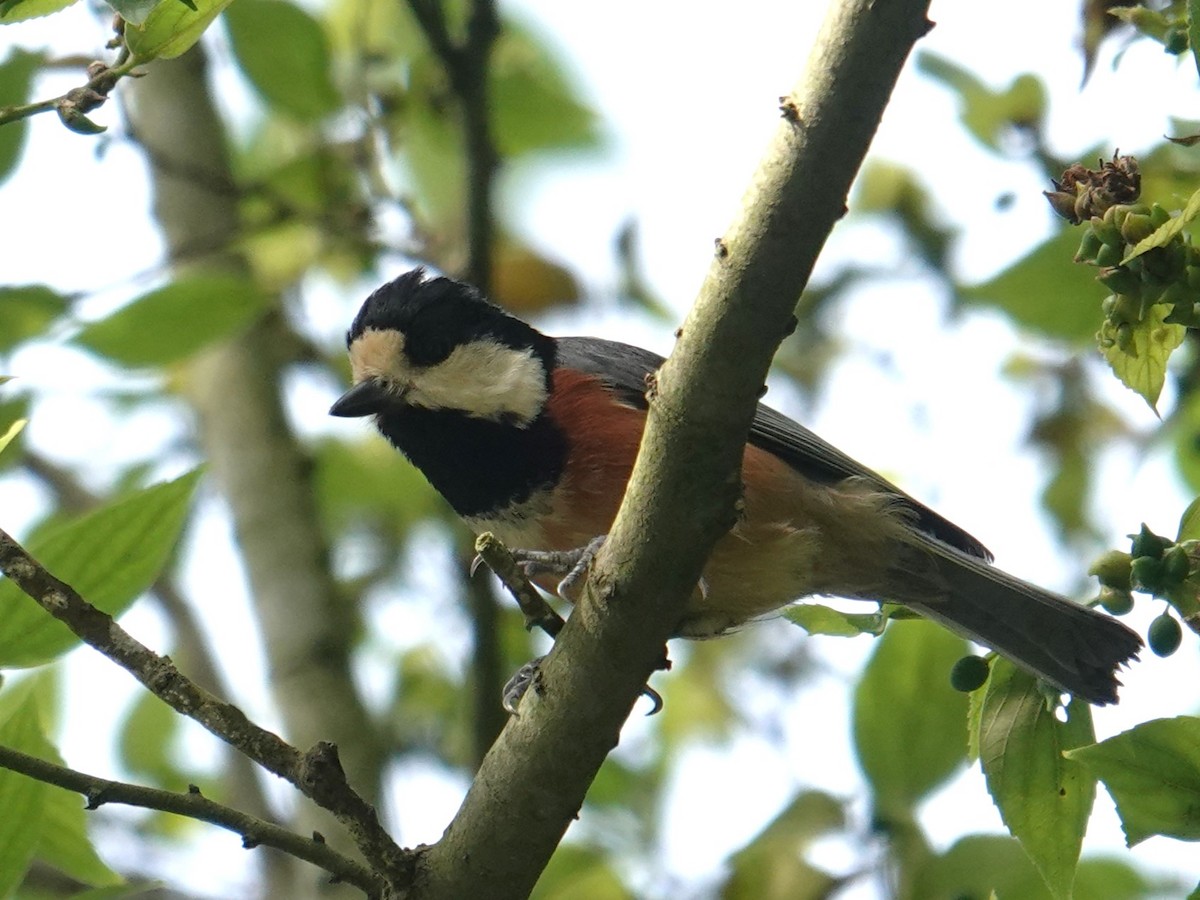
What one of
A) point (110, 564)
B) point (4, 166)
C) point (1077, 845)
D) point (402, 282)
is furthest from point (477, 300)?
point (1077, 845)

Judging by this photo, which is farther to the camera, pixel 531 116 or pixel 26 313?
pixel 531 116

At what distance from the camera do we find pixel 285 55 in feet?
12.9

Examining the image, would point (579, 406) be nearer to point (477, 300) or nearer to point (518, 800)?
point (477, 300)

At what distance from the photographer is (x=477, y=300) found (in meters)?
3.78

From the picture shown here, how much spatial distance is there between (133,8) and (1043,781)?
168cm

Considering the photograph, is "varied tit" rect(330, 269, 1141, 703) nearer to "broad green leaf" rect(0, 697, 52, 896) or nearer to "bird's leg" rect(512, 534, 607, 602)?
"bird's leg" rect(512, 534, 607, 602)

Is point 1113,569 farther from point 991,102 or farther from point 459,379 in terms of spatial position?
point 459,379

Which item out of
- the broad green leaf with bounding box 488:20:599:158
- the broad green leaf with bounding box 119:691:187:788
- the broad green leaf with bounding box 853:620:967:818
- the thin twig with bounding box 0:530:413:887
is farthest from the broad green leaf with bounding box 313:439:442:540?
the thin twig with bounding box 0:530:413:887

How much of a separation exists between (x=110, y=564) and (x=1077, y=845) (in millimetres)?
1559

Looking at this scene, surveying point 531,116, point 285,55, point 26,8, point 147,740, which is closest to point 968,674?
point 26,8

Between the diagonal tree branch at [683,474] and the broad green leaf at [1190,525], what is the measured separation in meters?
0.61

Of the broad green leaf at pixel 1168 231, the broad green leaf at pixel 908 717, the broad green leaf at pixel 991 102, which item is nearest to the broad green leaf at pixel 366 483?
the broad green leaf at pixel 991 102

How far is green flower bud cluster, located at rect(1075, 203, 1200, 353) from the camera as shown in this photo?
1822 millimetres

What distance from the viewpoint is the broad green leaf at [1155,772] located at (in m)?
1.84
